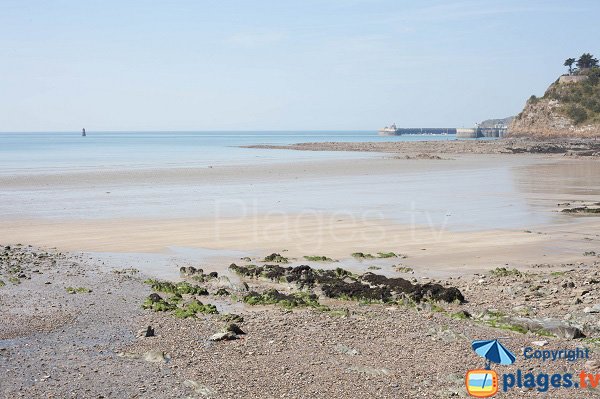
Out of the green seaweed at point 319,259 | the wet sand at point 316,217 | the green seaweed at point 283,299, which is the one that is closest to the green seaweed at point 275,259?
the wet sand at point 316,217

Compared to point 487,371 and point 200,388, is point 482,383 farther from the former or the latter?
point 200,388

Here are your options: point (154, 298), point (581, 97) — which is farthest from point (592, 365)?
point (581, 97)

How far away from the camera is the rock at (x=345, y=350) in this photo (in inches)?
360

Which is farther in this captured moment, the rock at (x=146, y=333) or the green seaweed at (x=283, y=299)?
the green seaweed at (x=283, y=299)

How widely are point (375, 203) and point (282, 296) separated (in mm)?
16293

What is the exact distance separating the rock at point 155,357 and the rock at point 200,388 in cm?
93

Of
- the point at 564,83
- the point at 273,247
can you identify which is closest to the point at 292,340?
the point at 273,247

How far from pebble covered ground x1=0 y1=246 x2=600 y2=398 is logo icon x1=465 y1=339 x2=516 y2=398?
100mm

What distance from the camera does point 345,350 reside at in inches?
365

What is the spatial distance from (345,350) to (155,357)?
2541mm

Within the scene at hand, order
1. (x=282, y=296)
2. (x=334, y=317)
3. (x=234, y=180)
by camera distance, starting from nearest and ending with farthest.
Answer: (x=334, y=317)
(x=282, y=296)
(x=234, y=180)

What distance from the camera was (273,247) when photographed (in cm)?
1844

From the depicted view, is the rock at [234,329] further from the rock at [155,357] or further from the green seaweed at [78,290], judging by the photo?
the green seaweed at [78,290]

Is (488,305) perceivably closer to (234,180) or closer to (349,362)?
(349,362)
